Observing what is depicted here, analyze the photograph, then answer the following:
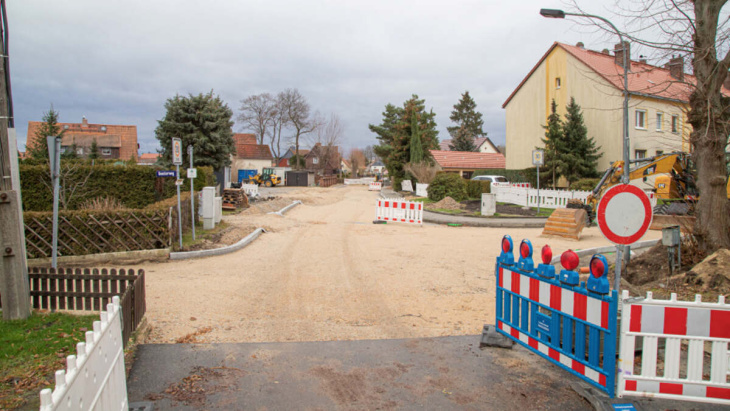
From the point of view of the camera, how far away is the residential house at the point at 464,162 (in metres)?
47.8

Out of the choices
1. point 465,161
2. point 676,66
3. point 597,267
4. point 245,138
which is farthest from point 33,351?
point 245,138

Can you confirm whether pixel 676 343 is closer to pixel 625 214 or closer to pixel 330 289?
pixel 625 214

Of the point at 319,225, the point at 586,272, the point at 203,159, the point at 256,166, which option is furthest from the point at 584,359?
the point at 256,166

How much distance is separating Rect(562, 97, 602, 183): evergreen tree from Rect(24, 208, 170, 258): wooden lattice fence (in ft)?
92.0

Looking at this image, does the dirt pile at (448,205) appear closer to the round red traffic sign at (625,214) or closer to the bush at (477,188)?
the bush at (477,188)

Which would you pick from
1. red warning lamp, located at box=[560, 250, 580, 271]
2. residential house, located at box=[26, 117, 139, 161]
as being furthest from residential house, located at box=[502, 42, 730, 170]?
residential house, located at box=[26, 117, 139, 161]

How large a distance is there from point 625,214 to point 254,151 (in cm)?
7825

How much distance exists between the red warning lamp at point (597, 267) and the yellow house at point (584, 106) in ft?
87.5

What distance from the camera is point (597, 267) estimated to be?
388cm

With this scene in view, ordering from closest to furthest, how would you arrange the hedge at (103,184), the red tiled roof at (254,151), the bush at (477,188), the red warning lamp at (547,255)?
the red warning lamp at (547,255), the hedge at (103,184), the bush at (477,188), the red tiled roof at (254,151)

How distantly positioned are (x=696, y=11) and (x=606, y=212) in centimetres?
505

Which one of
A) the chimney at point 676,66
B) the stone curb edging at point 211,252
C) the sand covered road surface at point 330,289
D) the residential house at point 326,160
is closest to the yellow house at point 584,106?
the sand covered road surface at point 330,289

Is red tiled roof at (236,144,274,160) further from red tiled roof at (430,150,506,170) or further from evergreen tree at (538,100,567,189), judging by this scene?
evergreen tree at (538,100,567,189)

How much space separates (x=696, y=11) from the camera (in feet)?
23.7
